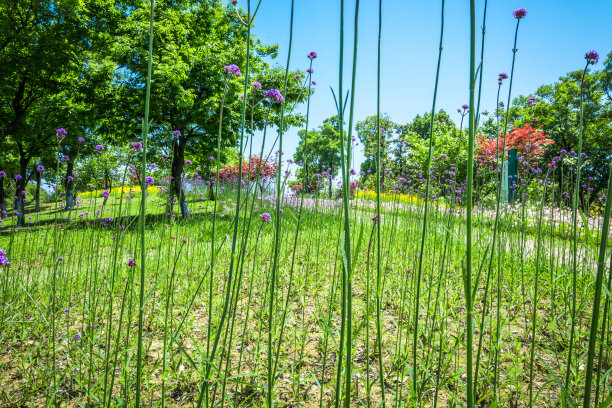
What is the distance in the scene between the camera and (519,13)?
917 millimetres

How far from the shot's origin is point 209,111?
770cm

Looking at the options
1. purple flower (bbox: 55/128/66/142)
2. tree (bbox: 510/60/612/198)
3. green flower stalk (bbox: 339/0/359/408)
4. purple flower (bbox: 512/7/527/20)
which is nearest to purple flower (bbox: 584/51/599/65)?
purple flower (bbox: 512/7/527/20)

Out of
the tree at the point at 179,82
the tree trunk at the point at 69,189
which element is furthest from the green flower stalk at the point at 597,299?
the tree at the point at 179,82

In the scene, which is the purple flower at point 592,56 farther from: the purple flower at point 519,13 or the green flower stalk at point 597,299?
the green flower stalk at point 597,299

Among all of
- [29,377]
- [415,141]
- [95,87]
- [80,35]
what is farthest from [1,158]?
[415,141]

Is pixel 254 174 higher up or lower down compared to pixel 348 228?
higher up

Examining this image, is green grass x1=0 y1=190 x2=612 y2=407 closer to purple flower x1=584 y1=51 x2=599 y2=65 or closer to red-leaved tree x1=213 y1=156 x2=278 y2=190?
red-leaved tree x1=213 y1=156 x2=278 y2=190

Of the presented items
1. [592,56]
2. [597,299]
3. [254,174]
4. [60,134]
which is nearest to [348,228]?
[597,299]

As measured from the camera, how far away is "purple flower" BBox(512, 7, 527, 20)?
90cm

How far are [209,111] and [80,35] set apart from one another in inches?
181

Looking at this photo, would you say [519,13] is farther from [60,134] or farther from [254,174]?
[254,174]

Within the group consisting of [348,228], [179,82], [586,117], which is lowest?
[348,228]

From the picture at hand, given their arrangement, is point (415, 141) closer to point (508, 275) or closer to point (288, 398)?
point (508, 275)

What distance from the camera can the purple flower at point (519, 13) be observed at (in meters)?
0.90
